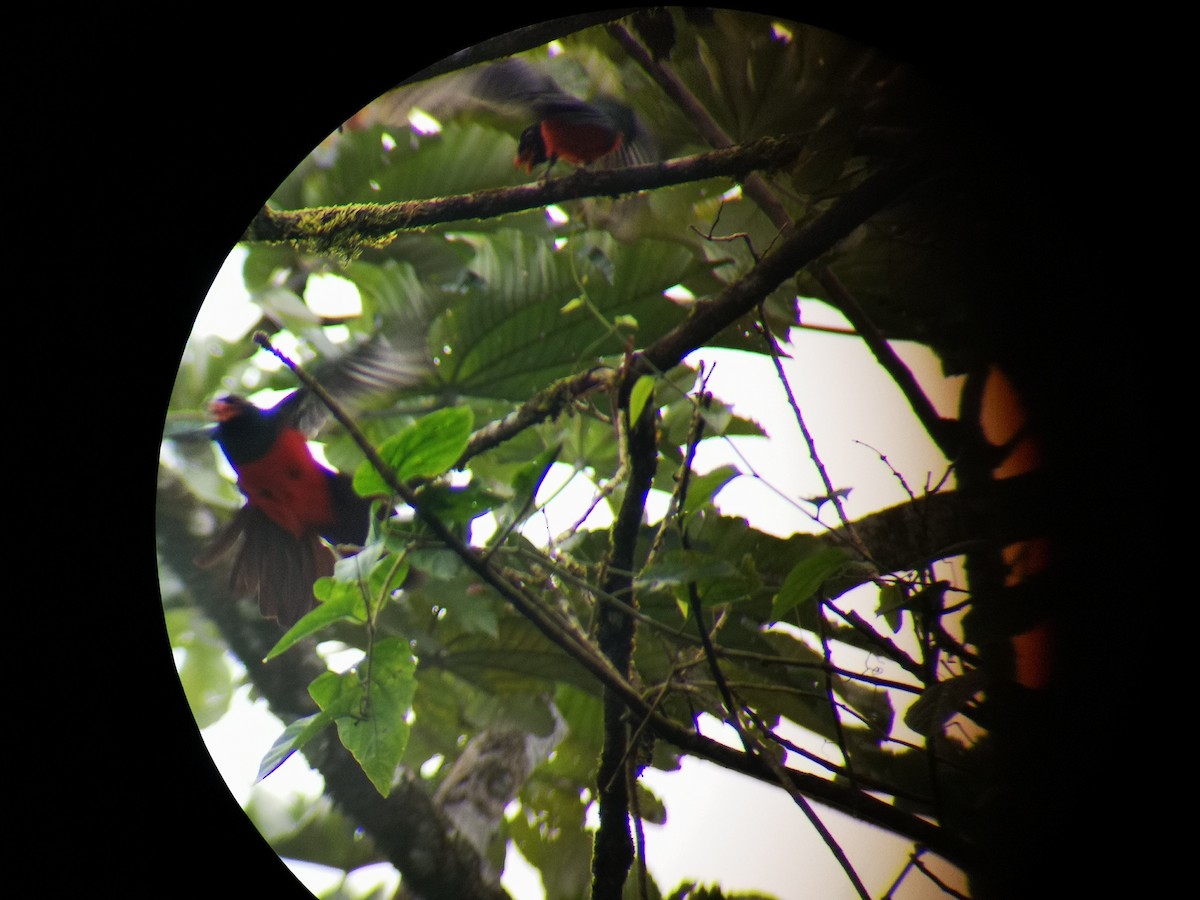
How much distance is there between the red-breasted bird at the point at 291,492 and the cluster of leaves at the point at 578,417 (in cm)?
2

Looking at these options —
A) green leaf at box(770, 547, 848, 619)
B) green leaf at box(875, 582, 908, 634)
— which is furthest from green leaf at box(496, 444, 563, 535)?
green leaf at box(875, 582, 908, 634)

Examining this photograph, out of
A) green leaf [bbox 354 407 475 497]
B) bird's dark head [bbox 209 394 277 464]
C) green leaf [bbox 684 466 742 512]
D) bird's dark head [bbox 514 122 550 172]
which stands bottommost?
green leaf [bbox 684 466 742 512]

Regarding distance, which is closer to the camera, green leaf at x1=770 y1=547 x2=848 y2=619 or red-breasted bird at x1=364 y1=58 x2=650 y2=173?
green leaf at x1=770 y1=547 x2=848 y2=619

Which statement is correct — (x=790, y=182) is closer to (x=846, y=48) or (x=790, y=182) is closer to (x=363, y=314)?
(x=846, y=48)

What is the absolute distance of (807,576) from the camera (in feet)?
2.16

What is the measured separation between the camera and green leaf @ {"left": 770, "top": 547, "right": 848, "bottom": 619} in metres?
0.64

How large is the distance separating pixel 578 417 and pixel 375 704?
1.10 ft

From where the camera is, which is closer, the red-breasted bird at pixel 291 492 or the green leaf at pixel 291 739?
the green leaf at pixel 291 739

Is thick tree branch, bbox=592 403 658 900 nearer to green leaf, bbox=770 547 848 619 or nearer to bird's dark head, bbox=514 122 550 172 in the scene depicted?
green leaf, bbox=770 547 848 619

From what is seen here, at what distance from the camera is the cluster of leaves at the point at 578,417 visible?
694 mm

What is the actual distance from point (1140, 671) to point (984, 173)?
491 mm

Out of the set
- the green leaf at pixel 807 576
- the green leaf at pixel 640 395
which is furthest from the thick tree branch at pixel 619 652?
the green leaf at pixel 807 576

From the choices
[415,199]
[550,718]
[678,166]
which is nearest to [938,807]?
[550,718]

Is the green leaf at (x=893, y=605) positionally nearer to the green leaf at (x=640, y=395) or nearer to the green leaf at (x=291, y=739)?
the green leaf at (x=640, y=395)
